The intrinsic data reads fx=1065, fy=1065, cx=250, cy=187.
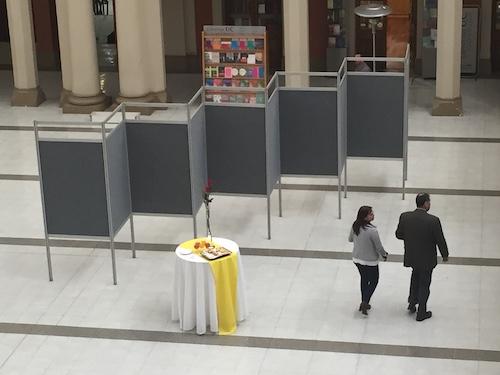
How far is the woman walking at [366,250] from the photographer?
1155 cm

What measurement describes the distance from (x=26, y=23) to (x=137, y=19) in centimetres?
276

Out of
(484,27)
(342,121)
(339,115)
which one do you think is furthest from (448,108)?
(339,115)

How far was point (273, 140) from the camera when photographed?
1448cm

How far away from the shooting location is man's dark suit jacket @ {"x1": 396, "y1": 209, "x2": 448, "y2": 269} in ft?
37.2

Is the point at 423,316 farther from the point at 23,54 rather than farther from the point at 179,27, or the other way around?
the point at 179,27

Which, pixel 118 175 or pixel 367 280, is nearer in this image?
pixel 367 280

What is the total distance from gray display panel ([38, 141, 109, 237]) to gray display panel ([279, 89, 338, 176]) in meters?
3.16

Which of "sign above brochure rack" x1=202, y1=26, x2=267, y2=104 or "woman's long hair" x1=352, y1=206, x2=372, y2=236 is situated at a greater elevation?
"sign above brochure rack" x1=202, y1=26, x2=267, y2=104

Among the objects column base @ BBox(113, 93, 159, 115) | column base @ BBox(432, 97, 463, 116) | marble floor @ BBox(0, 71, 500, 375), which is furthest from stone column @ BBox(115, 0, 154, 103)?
column base @ BBox(432, 97, 463, 116)

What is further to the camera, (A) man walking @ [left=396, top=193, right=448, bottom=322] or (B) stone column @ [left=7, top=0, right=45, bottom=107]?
(B) stone column @ [left=7, top=0, right=45, bottom=107]

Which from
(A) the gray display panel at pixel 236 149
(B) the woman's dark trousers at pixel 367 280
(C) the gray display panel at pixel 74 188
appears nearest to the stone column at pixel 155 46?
(A) the gray display panel at pixel 236 149

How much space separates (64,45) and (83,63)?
0.82 metres

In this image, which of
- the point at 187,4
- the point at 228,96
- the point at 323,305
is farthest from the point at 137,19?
the point at 323,305

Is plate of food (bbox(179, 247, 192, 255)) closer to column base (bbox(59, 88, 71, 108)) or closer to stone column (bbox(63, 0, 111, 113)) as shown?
stone column (bbox(63, 0, 111, 113))
